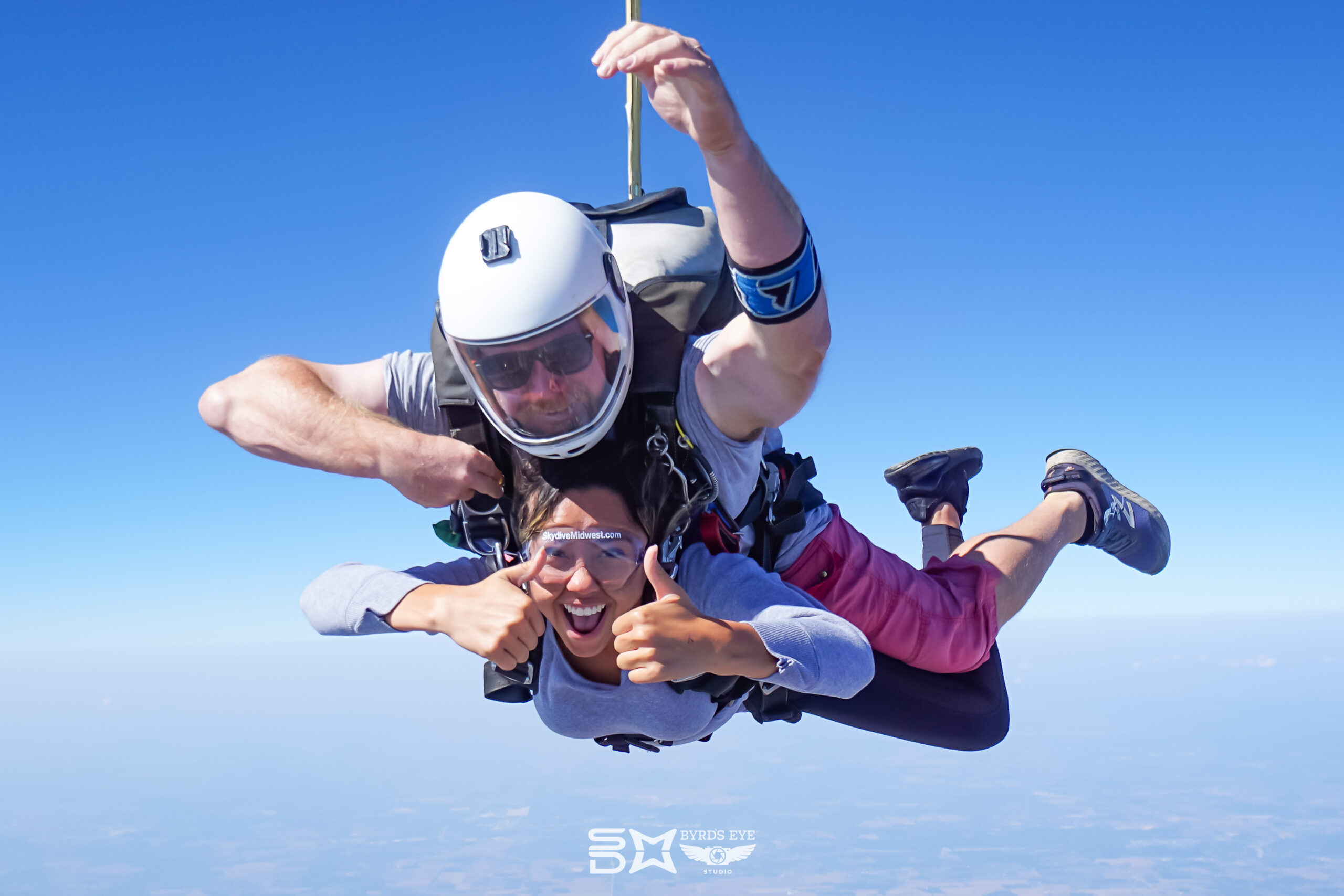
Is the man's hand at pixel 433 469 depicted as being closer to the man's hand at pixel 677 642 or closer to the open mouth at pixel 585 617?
the open mouth at pixel 585 617

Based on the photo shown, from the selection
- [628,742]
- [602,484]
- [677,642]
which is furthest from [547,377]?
[628,742]

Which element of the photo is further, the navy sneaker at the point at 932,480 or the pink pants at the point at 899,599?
the navy sneaker at the point at 932,480

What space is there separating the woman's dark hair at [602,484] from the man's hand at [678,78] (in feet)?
3.31

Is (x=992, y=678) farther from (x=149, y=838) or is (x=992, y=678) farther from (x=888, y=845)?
(x=149, y=838)

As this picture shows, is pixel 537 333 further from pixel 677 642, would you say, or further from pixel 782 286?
pixel 677 642

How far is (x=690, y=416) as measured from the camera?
2688 millimetres

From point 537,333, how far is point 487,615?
0.79 metres

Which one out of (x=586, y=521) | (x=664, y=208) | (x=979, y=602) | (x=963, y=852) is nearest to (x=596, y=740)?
(x=586, y=521)

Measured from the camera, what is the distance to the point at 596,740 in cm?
316

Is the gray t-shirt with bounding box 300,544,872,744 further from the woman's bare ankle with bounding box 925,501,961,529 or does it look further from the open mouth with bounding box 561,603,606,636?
the woman's bare ankle with bounding box 925,501,961,529

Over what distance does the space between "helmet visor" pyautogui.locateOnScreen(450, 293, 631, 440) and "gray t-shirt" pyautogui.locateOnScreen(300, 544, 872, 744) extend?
546 millimetres

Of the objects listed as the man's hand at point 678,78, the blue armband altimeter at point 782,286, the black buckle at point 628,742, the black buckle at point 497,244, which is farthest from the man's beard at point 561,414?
the black buckle at point 628,742

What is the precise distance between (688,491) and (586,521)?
314 mm

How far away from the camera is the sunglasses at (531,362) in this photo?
2461mm
